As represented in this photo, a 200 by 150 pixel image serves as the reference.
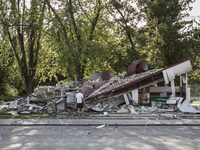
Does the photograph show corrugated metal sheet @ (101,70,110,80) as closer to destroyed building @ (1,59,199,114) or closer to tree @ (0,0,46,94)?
destroyed building @ (1,59,199,114)

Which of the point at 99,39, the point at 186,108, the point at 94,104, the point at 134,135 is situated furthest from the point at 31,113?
the point at 99,39

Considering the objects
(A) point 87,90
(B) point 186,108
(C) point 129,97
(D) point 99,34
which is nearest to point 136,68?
(C) point 129,97

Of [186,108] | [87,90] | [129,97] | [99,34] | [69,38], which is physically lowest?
[186,108]

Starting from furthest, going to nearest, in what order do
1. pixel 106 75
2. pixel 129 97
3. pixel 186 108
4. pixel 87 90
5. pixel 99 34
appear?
pixel 99 34 → pixel 106 75 → pixel 87 90 → pixel 129 97 → pixel 186 108

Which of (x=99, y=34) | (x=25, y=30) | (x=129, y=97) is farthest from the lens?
(x=99, y=34)

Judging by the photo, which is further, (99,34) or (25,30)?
(99,34)

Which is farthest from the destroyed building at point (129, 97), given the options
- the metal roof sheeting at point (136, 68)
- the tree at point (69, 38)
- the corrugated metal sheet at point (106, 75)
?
the tree at point (69, 38)

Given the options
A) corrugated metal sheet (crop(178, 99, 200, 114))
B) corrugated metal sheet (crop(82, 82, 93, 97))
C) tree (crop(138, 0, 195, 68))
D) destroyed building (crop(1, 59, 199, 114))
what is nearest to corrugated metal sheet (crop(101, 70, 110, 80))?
destroyed building (crop(1, 59, 199, 114))

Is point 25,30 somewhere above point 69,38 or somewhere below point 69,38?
above

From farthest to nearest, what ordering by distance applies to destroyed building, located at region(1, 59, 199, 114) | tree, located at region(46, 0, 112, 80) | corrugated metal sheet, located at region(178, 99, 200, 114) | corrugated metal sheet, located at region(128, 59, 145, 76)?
tree, located at region(46, 0, 112, 80)
corrugated metal sheet, located at region(128, 59, 145, 76)
destroyed building, located at region(1, 59, 199, 114)
corrugated metal sheet, located at region(178, 99, 200, 114)

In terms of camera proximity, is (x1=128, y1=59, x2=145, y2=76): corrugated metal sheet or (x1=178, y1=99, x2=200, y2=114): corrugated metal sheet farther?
(x1=128, y1=59, x2=145, y2=76): corrugated metal sheet

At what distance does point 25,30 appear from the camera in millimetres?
24484

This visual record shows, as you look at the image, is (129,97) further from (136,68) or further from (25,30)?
(25,30)

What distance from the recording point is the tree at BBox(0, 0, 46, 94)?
23703mm
